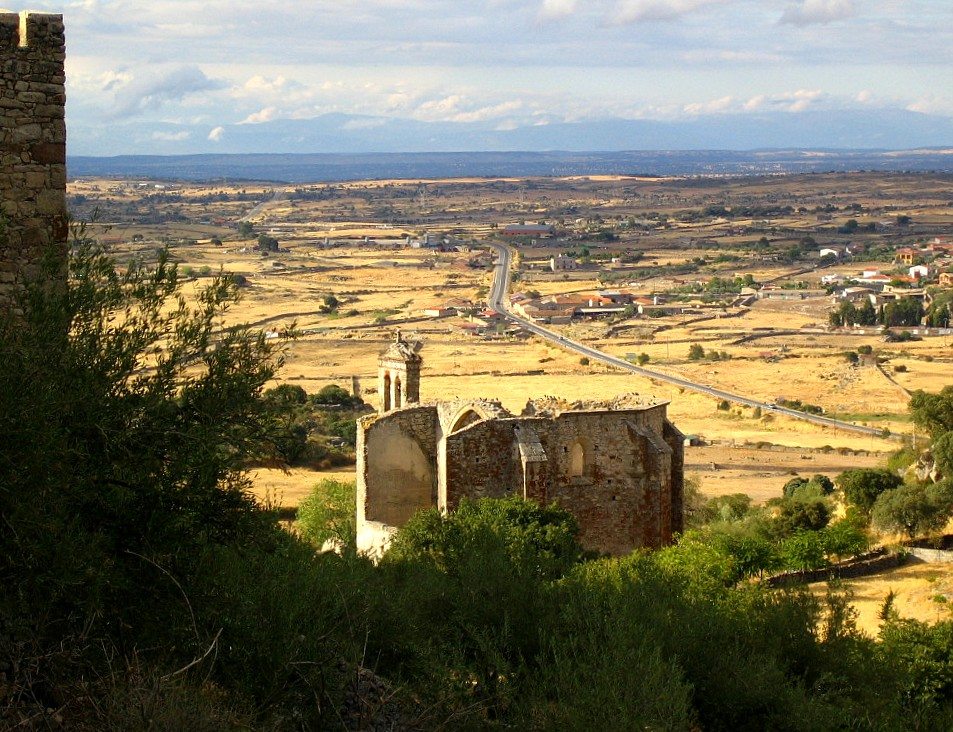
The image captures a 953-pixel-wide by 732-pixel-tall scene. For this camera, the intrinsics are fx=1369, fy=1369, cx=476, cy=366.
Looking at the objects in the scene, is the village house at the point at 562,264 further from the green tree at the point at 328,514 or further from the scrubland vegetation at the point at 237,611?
the scrubland vegetation at the point at 237,611

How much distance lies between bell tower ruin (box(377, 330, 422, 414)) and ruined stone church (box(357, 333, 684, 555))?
53 cm

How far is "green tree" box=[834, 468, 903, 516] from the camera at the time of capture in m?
28.8

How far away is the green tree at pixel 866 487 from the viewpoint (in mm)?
28812

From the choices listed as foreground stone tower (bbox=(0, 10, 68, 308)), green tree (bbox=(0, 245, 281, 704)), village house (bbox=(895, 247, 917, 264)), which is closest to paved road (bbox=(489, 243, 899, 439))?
village house (bbox=(895, 247, 917, 264))

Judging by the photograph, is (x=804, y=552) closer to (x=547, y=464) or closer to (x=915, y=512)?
(x=915, y=512)

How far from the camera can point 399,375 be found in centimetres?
2275

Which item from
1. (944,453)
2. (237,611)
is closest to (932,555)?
(944,453)

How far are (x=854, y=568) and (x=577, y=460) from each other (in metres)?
5.76

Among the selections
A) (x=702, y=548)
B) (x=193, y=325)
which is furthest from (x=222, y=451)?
(x=702, y=548)

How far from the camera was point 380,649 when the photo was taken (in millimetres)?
11562

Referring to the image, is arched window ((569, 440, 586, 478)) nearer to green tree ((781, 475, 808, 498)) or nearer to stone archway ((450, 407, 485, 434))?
stone archway ((450, 407, 485, 434))

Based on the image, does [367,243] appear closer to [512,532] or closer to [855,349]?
[855,349]

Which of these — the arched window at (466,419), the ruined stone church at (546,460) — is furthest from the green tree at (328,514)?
the arched window at (466,419)

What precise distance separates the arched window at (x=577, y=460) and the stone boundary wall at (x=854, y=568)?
3459 millimetres
